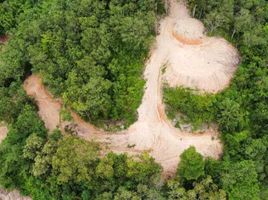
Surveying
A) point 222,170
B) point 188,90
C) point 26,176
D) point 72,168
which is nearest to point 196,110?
point 188,90

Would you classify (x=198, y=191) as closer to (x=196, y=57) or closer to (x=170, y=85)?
(x=170, y=85)

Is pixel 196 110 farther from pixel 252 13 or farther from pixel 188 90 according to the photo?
pixel 252 13

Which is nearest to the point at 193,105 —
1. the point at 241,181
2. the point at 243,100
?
the point at 243,100

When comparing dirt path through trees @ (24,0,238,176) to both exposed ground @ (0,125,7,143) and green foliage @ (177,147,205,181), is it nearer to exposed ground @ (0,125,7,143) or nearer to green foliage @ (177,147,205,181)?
green foliage @ (177,147,205,181)

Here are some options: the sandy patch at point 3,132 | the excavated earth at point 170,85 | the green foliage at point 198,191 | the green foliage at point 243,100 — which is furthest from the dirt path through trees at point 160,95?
the sandy patch at point 3,132

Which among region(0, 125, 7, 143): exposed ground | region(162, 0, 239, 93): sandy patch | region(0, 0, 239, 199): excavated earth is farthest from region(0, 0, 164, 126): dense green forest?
region(0, 125, 7, 143): exposed ground

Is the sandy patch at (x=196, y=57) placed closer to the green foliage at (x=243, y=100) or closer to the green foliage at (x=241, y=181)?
the green foliage at (x=243, y=100)
